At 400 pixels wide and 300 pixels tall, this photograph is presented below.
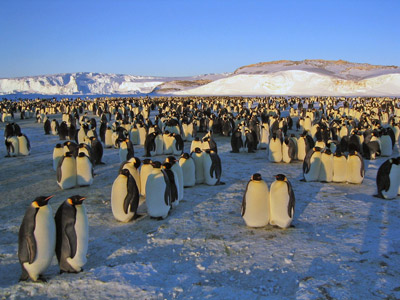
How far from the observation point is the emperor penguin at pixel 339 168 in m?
6.53

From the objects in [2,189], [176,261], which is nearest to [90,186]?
[2,189]

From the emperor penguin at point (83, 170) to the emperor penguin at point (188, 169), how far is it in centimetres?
185

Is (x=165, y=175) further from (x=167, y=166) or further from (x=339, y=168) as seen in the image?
(x=339, y=168)

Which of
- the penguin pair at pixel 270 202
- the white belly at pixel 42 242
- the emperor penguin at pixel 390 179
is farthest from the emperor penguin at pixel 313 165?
the white belly at pixel 42 242

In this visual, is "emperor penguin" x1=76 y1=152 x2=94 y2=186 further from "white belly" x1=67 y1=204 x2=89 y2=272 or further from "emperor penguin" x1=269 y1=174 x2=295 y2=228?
"emperor penguin" x1=269 y1=174 x2=295 y2=228

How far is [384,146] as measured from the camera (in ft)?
31.0

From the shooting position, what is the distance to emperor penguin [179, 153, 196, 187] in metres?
6.23

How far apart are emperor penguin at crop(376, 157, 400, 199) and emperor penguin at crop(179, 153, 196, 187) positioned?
3.35m

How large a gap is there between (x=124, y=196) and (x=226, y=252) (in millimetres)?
1725

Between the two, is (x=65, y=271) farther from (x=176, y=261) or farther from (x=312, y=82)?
(x=312, y=82)

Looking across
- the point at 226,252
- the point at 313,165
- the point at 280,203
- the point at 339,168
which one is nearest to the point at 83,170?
the point at 226,252

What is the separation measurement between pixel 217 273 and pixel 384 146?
8.18 m

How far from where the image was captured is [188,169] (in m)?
6.27

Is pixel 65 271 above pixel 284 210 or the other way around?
the other way around
